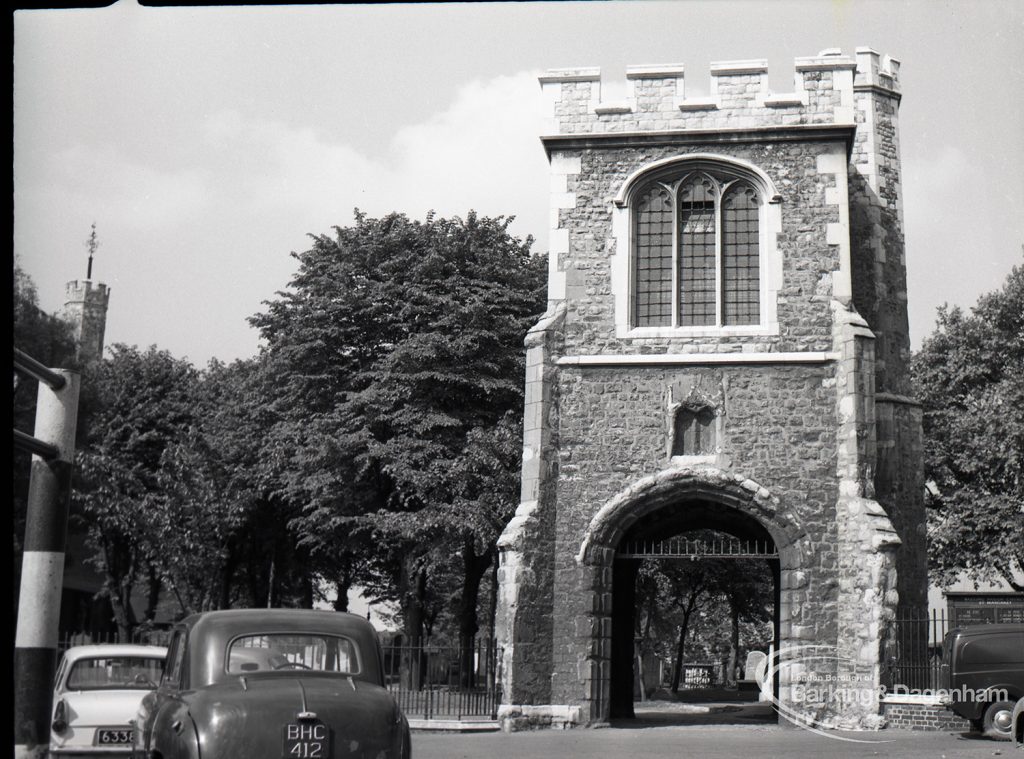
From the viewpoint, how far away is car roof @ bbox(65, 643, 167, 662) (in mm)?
11672

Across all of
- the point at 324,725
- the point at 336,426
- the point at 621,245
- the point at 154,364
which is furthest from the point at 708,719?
the point at 154,364

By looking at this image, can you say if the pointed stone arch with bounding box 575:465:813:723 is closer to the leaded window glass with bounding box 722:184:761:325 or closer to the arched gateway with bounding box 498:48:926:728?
the arched gateway with bounding box 498:48:926:728

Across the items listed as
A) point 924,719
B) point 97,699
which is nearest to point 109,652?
point 97,699

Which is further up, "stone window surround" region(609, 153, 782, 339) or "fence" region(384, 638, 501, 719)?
"stone window surround" region(609, 153, 782, 339)

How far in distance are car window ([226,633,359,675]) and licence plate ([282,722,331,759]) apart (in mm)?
740

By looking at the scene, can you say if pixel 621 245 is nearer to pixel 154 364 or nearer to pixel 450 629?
pixel 154 364

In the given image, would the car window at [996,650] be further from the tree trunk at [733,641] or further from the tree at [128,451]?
the tree at [128,451]

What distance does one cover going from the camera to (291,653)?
8758 millimetres

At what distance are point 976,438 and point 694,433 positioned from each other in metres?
16.2

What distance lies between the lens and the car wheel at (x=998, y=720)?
15844mm

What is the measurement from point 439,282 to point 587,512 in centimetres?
1086

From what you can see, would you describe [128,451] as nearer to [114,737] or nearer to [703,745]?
[703,745]

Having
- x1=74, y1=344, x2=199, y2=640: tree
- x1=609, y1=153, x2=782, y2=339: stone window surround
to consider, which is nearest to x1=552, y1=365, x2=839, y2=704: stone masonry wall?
x1=609, y1=153, x2=782, y2=339: stone window surround

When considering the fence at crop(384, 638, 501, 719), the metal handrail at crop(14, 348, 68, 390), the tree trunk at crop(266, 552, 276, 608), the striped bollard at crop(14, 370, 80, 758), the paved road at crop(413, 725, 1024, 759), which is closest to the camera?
the metal handrail at crop(14, 348, 68, 390)
